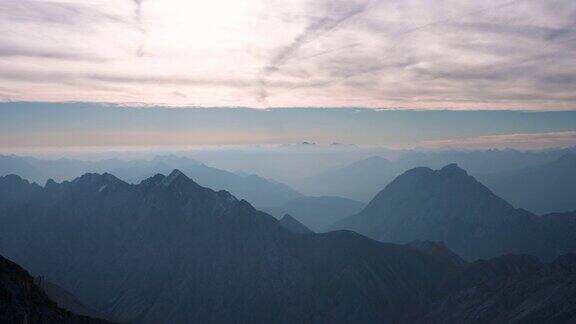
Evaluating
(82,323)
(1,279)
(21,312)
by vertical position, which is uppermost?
(1,279)

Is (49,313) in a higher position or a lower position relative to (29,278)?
lower

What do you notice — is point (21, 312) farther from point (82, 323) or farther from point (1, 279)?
point (82, 323)

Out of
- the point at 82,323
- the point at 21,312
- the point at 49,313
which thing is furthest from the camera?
the point at 82,323

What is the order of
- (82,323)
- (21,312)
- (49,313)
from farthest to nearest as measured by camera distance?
(82,323), (49,313), (21,312)

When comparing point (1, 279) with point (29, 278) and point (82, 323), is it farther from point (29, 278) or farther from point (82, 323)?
point (82, 323)

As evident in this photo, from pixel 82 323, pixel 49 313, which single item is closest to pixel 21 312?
pixel 49 313

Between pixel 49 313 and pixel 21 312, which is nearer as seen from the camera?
pixel 21 312
